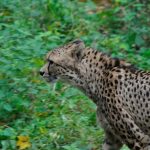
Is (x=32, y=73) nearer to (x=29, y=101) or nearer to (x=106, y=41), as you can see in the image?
(x=29, y=101)

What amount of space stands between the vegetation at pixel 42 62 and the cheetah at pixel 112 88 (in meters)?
0.44

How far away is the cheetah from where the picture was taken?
7.26 m

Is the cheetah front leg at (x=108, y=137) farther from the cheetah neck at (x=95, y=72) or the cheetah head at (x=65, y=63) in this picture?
the cheetah head at (x=65, y=63)

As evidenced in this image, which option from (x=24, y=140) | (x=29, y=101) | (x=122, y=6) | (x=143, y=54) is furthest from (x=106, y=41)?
(x=24, y=140)

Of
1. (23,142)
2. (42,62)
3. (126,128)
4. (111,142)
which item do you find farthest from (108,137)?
(42,62)

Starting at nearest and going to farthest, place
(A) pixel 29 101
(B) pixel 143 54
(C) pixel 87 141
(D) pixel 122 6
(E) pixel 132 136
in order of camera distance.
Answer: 1. (E) pixel 132 136
2. (C) pixel 87 141
3. (A) pixel 29 101
4. (B) pixel 143 54
5. (D) pixel 122 6

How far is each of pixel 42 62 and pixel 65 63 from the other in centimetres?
111

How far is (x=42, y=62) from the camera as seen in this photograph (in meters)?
8.77

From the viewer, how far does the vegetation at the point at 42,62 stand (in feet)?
25.8

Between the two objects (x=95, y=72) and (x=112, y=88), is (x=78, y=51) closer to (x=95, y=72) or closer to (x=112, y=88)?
(x=95, y=72)

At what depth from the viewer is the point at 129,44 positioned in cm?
1080

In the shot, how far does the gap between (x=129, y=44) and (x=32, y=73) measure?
8.00ft

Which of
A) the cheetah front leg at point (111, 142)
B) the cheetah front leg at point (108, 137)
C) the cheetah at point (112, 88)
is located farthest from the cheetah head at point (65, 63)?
the cheetah front leg at point (111, 142)

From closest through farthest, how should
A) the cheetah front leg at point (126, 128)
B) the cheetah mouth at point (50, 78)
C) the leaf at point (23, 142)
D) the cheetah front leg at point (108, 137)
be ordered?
the cheetah front leg at point (126, 128)
the cheetah front leg at point (108, 137)
the leaf at point (23, 142)
the cheetah mouth at point (50, 78)
